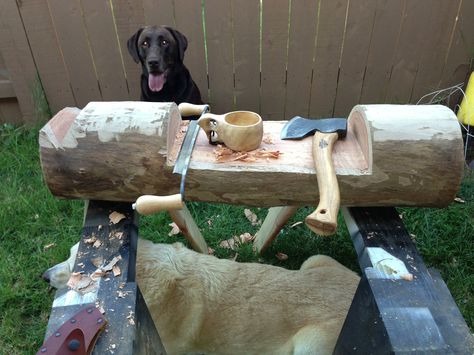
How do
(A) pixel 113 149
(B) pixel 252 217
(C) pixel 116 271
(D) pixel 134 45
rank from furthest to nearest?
(D) pixel 134 45
(B) pixel 252 217
(A) pixel 113 149
(C) pixel 116 271

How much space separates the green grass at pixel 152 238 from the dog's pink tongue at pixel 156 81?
1.22m

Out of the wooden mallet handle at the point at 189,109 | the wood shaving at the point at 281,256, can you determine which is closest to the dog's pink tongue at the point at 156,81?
the wooden mallet handle at the point at 189,109

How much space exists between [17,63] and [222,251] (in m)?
2.88

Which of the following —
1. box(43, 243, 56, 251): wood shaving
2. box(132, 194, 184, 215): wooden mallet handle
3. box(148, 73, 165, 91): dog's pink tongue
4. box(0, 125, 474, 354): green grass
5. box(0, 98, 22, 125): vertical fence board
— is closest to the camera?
box(132, 194, 184, 215): wooden mallet handle

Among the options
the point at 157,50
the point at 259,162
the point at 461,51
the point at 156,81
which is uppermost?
the point at 259,162

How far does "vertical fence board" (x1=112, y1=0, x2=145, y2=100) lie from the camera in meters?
3.93

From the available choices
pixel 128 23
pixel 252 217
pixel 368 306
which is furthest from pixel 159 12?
pixel 368 306

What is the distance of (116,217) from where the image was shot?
2033mm

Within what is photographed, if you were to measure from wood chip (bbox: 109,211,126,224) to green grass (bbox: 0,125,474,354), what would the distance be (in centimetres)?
106

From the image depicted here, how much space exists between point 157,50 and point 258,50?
102 centimetres

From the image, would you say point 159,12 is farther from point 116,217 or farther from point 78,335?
point 78,335

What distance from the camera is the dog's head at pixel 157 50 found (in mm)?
3730

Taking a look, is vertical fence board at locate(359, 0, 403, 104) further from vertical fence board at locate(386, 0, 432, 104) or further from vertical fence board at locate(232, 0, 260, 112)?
vertical fence board at locate(232, 0, 260, 112)

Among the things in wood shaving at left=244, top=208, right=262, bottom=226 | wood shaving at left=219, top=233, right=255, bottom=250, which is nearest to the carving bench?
wood shaving at left=219, top=233, right=255, bottom=250
